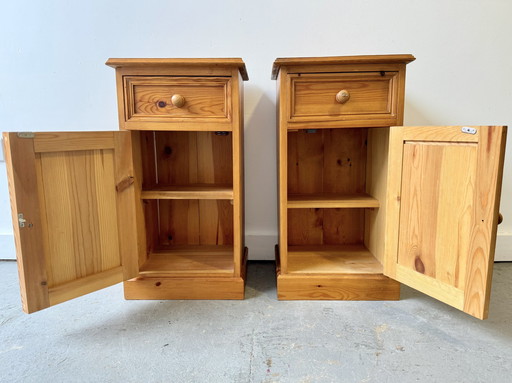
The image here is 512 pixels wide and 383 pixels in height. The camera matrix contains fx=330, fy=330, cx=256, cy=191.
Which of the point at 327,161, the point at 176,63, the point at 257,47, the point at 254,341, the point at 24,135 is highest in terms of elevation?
the point at 257,47

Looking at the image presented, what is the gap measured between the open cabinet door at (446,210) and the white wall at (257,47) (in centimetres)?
69

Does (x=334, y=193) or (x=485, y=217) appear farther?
(x=334, y=193)

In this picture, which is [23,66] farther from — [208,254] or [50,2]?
[208,254]

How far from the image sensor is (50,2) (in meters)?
1.70

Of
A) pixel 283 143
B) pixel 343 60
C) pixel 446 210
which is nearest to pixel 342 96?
pixel 343 60

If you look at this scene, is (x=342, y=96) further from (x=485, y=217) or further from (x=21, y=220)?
(x=21, y=220)

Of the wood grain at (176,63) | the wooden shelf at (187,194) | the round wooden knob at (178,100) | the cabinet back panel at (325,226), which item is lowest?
the cabinet back panel at (325,226)

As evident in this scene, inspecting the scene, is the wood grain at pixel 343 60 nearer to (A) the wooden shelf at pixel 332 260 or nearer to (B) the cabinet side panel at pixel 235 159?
(B) the cabinet side panel at pixel 235 159

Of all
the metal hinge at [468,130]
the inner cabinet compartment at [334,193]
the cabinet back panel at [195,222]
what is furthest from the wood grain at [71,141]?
the metal hinge at [468,130]

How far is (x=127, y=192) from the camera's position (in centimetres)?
128

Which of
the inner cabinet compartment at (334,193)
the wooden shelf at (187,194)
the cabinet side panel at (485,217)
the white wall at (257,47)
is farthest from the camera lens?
the white wall at (257,47)

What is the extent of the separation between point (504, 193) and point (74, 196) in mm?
2049

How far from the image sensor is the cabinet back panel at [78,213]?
3.53 ft

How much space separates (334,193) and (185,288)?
850 millimetres
